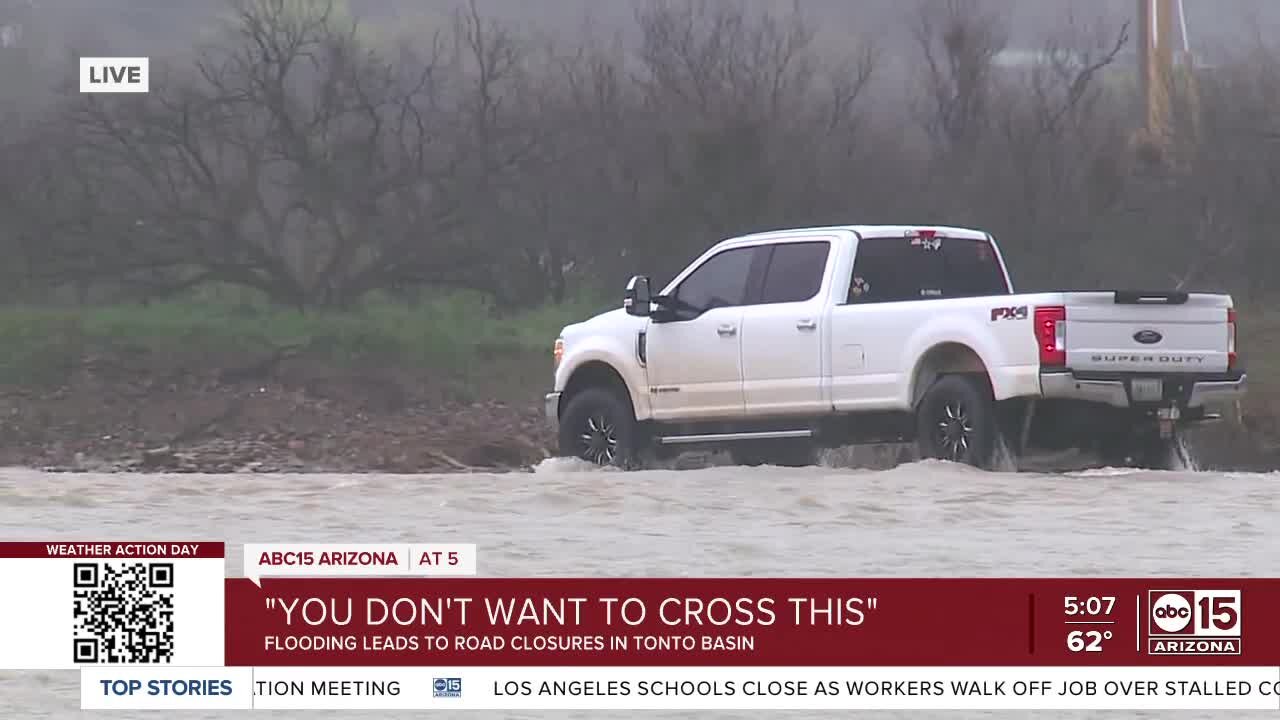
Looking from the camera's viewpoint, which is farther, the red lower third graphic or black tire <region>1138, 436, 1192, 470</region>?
black tire <region>1138, 436, 1192, 470</region>

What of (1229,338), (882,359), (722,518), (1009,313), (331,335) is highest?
(1009,313)

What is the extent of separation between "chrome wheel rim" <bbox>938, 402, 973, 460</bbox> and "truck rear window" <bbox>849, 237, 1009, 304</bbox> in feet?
4.32

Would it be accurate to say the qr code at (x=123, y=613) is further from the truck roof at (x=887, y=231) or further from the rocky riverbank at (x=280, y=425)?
the rocky riverbank at (x=280, y=425)

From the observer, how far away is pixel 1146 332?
17.2 m

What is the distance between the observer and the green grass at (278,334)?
3353cm

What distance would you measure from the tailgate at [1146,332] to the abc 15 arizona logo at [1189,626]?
8.51 m

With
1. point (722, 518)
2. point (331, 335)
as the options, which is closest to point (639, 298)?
point (722, 518)

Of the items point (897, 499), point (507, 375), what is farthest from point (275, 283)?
point (897, 499)

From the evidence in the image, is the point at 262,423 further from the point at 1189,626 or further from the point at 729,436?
the point at 1189,626

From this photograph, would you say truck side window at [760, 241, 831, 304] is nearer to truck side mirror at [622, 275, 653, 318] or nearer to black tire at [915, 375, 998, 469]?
truck side mirror at [622, 275, 653, 318]

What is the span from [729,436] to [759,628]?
10.4 m

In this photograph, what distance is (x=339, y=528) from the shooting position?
14.2 meters

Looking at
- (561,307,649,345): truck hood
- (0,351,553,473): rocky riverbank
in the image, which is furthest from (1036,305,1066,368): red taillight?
(0,351,553,473): rocky riverbank

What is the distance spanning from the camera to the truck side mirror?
1892cm
